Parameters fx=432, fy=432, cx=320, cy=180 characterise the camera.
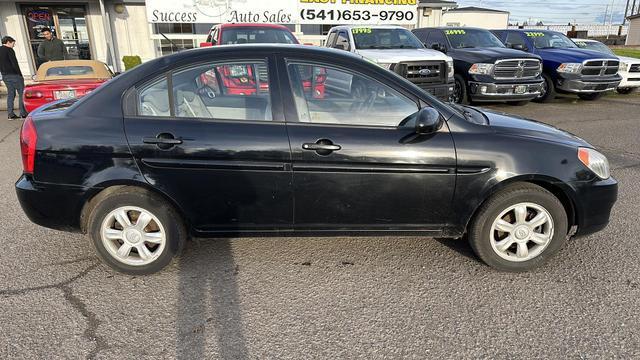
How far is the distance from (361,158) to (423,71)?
6598 mm

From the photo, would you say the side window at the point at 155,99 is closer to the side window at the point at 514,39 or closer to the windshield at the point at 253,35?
the windshield at the point at 253,35

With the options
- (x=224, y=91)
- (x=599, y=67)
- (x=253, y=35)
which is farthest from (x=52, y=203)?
(x=599, y=67)

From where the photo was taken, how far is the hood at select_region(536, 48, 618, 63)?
10883mm

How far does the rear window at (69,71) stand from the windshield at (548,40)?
11.3 m

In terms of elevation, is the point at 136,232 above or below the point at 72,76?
below

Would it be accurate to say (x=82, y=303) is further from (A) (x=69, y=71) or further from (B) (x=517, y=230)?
(A) (x=69, y=71)

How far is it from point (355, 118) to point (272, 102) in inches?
22.9

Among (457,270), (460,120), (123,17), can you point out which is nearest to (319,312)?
(457,270)

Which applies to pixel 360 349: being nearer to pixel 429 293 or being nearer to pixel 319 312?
pixel 319 312

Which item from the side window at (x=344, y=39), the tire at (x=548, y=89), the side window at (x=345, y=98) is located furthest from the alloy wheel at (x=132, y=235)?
the tire at (x=548, y=89)

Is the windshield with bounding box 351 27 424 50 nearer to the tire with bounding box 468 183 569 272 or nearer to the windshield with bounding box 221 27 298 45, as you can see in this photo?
the windshield with bounding box 221 27 298 45

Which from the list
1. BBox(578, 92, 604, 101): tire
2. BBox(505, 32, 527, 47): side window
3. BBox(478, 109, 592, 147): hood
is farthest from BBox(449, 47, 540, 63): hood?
BBox(478, 109, 592, 147): hood

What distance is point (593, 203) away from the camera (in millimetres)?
3129

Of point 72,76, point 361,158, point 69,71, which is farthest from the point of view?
point 69,71
